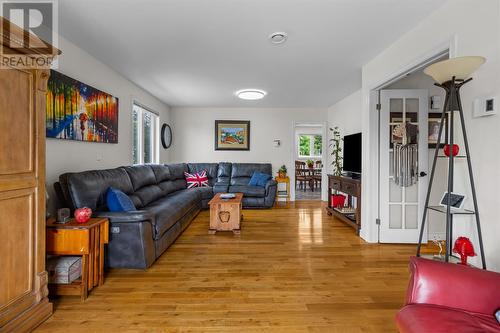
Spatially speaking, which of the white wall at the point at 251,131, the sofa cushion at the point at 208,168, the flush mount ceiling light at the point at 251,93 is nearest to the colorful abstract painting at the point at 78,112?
the flush mount ceiling light at the point at 251,93

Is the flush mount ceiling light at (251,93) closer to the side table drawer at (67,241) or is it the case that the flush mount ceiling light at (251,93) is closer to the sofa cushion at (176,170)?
the sofa cushion at (176,170)

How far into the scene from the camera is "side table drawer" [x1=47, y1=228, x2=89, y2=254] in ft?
6.56

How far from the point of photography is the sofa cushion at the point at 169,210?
2.78 m

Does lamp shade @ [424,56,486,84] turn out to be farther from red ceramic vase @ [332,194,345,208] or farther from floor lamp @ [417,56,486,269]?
red ceramic vase @ [332,194,345,208]

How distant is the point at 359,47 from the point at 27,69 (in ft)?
10.0

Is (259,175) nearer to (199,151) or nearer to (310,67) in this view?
(199,151)

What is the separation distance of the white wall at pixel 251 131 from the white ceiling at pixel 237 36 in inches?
88.4

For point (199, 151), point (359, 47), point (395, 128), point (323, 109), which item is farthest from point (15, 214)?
A: point (323, 109)

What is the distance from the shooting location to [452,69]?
1.64m

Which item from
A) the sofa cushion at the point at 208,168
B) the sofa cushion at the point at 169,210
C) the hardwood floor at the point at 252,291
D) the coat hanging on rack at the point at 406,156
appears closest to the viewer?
the hardwood floor at the point at 252,291

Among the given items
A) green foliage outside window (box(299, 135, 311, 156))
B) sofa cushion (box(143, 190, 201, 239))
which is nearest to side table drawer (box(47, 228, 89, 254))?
sofa cushion (box(143, 190, 201, 239))

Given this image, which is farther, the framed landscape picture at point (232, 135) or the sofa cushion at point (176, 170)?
the framed landscape picture at point (232, 135)

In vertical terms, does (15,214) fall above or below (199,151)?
below

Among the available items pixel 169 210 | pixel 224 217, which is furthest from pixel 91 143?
pixel 224 217
